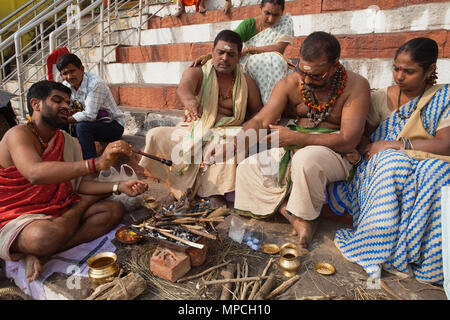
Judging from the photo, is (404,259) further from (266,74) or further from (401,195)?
(266,74)

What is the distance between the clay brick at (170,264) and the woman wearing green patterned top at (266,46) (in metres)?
2.33

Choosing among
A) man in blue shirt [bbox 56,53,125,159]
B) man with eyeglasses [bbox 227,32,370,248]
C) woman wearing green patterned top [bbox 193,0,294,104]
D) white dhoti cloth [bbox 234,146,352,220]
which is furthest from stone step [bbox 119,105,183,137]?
white dhoti cloth [bbox 234,146,352,220]

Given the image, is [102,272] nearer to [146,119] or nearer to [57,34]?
[146,119]

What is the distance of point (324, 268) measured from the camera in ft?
7.63

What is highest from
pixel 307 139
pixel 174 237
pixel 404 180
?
pixel 307 139

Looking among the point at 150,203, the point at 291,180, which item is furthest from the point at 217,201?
the point at 291,180

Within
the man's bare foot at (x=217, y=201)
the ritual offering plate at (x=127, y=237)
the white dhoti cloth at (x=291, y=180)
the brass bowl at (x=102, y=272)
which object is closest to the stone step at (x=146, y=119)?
the man's bare foot at (x=217, y=201)

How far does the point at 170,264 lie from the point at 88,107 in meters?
2.90

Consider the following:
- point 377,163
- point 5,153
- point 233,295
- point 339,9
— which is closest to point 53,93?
point 5,153

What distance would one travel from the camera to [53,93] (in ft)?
8.48

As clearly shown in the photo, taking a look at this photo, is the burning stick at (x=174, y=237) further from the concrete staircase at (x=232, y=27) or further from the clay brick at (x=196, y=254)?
the concrete staircase at (x=232, y=27)

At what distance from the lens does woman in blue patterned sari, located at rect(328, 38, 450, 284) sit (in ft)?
7.18

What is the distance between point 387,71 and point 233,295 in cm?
366

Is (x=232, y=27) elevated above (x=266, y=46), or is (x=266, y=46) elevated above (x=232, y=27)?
(x=232, y=27)
